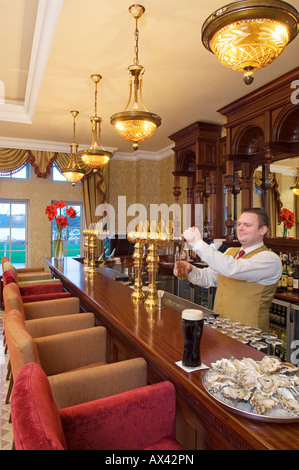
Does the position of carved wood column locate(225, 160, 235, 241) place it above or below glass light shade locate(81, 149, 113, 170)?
below

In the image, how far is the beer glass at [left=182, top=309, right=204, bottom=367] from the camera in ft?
4.15

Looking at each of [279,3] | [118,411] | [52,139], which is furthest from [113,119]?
[52,139]

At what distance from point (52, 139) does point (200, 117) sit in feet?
10.5

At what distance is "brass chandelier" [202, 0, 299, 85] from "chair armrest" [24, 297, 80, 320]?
2.21 m

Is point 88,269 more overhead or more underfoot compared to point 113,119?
more underfoot

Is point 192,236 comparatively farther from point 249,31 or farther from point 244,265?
point 249,31

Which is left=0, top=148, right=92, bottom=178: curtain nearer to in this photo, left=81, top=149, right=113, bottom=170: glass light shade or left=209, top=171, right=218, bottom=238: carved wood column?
left=81, top=149, right=113, bottom=170: glass light shade

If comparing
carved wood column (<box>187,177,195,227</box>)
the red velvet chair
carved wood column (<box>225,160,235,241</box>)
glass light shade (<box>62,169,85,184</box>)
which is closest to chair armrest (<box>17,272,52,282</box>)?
glass light shade (<box>62,169,85,184</box>)

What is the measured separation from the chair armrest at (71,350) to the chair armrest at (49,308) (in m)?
0.80

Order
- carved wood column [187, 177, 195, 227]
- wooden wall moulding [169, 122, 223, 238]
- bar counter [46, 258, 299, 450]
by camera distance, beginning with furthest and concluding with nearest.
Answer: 1. carved wood column [187, 177, 195, 227]
2. wooden wall moulding [169, 122, 223, 238]
3. bar counter [46, 258, 299, 450]

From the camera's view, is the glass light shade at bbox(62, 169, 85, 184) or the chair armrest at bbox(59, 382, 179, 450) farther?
the glass light shade at bbox(62, 169, 85, 184)

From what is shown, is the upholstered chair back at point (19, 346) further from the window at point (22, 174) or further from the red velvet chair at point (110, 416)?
the window at point (22, 174)

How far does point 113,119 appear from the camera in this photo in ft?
9.94
